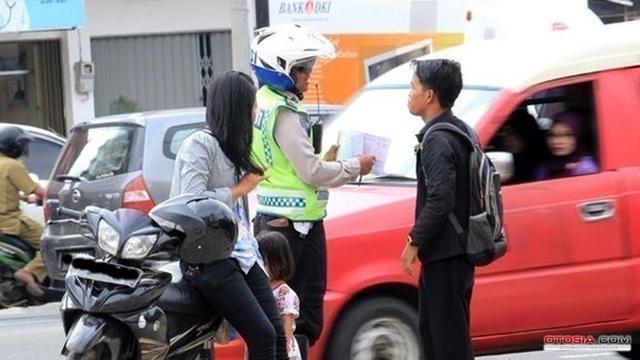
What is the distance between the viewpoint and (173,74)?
70.6ft

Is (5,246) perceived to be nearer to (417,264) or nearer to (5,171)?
(5,171)

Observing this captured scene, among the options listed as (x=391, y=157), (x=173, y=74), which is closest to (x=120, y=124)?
(x=391, y=157)

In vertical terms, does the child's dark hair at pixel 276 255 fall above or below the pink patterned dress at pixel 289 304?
above

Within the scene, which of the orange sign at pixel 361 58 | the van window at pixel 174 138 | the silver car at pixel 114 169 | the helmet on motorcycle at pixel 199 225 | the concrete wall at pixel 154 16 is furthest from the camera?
the concrete wall at pixel 154 16

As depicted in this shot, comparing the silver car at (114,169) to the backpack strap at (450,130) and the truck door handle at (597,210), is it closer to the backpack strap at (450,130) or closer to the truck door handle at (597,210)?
the truck door handle at (597,210)

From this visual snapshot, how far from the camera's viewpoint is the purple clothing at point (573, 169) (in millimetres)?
7125

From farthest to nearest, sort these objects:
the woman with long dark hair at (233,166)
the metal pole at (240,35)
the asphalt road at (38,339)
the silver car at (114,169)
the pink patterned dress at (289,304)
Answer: the metal pole at (240,35) → the silver car at (114,169) → the asphalt road at (38,339) → the pink patterned dress at (289,304) → the woman with long dark hair at (233,166)

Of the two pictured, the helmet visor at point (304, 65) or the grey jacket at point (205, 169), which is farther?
the helmet visor at point (304, 65)

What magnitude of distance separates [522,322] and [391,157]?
122 centimetres

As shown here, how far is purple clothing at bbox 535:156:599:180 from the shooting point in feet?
23.4

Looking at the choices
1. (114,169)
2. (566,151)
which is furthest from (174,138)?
(566,151)

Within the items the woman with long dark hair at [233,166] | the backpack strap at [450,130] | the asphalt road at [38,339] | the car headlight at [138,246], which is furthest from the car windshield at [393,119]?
the car headlight at [138,246]

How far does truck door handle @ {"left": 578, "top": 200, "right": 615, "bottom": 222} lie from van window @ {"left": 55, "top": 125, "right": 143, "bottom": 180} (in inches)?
191

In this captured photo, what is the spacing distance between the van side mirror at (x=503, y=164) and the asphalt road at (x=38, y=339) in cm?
162
